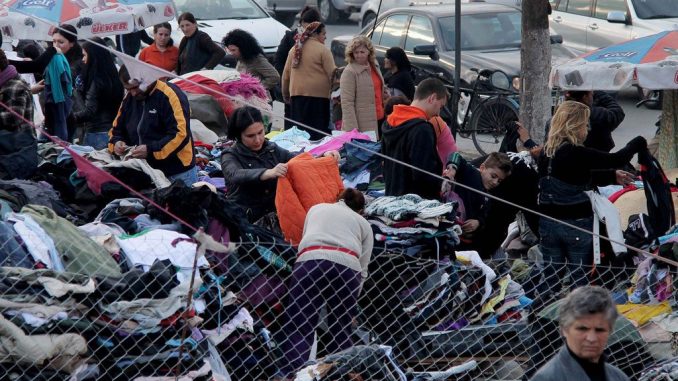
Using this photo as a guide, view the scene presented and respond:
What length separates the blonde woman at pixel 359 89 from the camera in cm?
1144

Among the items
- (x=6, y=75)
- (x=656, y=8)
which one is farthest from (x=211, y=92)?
(x=656, y=8)

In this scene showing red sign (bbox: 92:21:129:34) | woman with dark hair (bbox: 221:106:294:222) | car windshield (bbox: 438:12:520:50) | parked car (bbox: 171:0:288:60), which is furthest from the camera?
parked car (bbox: 171:0:288:60)

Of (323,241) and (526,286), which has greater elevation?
(323,241)

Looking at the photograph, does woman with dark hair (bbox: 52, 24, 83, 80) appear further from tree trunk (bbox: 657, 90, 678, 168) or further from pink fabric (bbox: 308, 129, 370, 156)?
tree trunk (bbox: 657, 90, 678, 168)

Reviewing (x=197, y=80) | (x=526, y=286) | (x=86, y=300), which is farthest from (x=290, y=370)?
(x=197, y=80)

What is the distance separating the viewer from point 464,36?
15.6 meters

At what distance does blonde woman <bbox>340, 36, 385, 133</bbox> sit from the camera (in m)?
11.4

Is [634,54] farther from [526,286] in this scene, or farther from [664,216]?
[526,286]

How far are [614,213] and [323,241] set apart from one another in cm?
216

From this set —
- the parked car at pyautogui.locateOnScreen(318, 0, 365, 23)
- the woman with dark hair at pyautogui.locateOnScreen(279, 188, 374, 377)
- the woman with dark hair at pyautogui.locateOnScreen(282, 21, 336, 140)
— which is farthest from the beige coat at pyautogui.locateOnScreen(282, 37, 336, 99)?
the parked car at pyautogui.locateOnScreen(318, 0, 365, 23)

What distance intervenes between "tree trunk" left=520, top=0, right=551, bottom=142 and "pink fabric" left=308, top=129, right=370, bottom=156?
7.68 ft

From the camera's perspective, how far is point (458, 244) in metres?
8.39

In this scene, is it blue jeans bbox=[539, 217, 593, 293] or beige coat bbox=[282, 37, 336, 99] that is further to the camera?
beige coat bbox=[282, 37, 336, 99]

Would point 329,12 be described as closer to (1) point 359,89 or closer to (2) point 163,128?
(1) point 359,89
